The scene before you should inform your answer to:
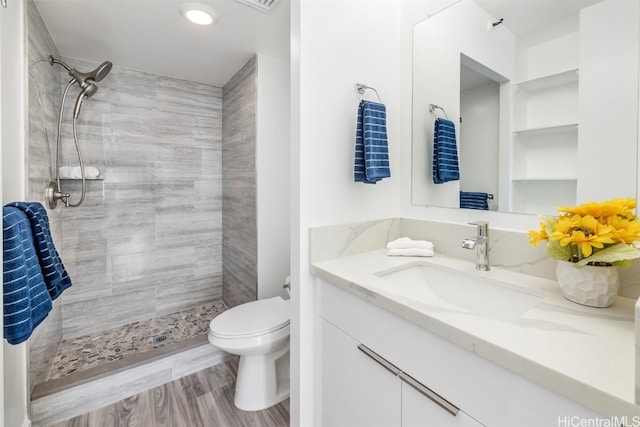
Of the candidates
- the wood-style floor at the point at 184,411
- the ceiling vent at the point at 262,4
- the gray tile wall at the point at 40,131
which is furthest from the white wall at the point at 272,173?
the gray tile wall at the point at 40,131

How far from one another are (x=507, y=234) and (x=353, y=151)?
696mm

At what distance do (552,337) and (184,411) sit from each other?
1.78 m

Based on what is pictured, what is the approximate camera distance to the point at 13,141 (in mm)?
1240

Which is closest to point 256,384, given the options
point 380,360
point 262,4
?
point 380,360

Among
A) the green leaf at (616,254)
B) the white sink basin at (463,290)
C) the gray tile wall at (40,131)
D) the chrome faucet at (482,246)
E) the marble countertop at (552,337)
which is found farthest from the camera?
the gray tile wall at (40,131)

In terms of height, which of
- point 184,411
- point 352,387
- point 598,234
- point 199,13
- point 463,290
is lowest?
point 184,411

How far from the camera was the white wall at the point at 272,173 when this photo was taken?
217 centimetres

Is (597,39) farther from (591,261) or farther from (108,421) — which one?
(108,421)

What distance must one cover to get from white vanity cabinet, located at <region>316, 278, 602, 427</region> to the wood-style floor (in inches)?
22.0

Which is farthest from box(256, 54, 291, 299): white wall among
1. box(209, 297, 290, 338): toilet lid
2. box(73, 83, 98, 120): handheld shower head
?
box(73, 83, 98, 120): handheld shower head

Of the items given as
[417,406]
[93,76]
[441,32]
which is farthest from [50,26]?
[417,406]

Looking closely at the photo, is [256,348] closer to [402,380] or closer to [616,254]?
[402,380]

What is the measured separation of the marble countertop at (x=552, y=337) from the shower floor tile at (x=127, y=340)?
1875mm

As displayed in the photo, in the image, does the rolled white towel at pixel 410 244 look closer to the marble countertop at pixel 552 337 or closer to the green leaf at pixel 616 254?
the marble countertop at pixel 552 337
